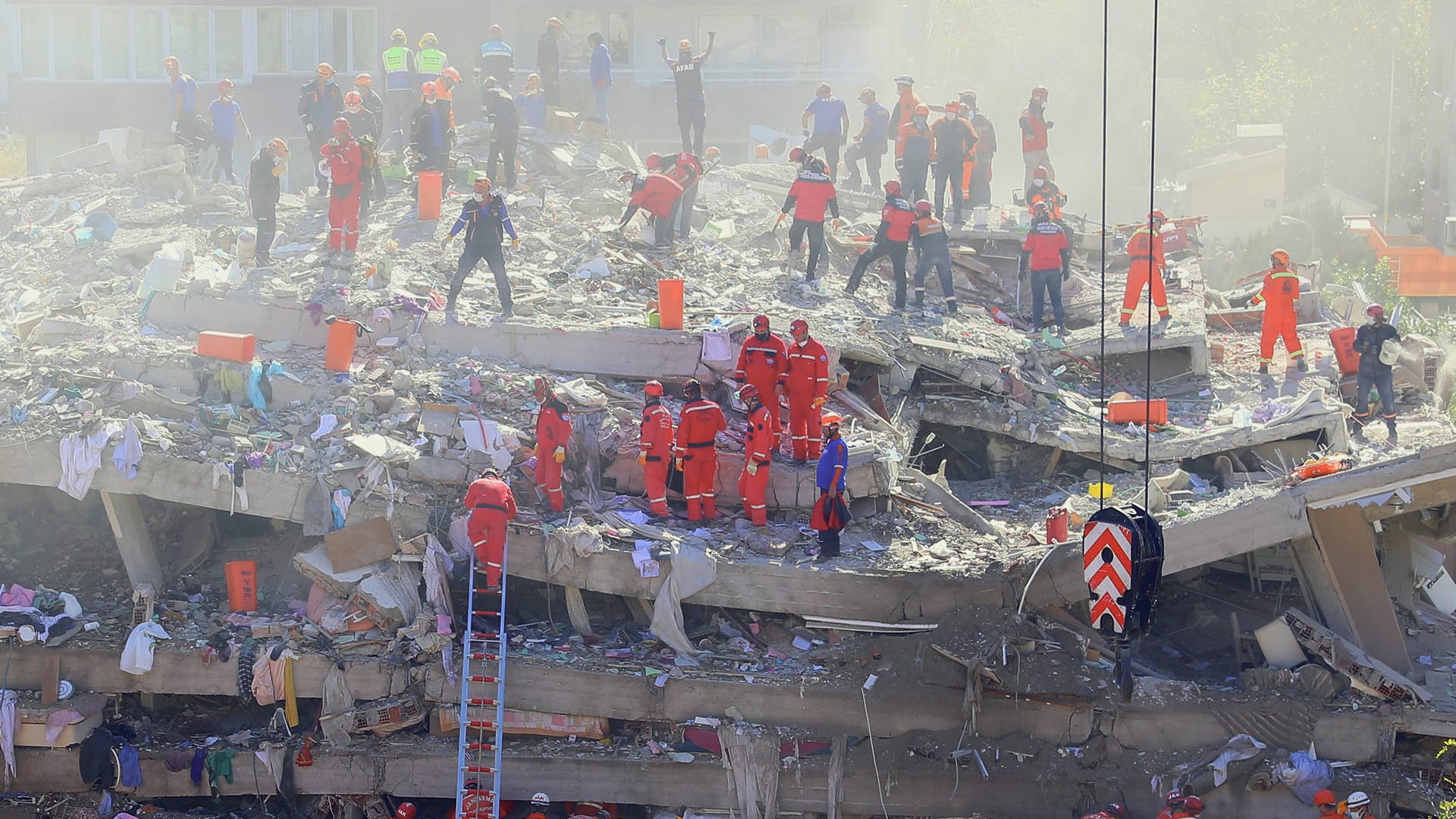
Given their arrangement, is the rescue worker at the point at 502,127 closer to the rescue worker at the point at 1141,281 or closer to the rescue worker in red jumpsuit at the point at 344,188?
the rescue worker in red jumpsuit at the point at 344,188

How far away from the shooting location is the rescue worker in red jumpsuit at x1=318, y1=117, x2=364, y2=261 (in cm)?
1773

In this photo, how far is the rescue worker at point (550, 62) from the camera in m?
24.5

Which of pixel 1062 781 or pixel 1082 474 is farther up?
pixel 1082 474

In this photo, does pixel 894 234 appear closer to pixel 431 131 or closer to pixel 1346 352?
pixel 1346 352

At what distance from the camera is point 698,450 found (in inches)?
566

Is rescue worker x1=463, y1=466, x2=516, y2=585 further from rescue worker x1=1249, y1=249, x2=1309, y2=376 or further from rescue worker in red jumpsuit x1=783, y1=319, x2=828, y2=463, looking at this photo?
rescue worker x1=1249, y1=249, x2=1309, y2=376

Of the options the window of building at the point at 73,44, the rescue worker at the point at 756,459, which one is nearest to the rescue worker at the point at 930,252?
the rescue worker at the point at 756,459

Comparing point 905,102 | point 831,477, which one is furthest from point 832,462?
point 905,102

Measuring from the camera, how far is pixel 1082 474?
58.8 feet

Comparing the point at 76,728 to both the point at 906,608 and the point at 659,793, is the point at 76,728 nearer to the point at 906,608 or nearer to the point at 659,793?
the point at 659,793

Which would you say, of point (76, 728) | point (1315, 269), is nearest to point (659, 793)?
point (76, 728)

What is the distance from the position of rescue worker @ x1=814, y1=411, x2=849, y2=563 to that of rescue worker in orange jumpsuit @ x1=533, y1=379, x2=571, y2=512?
2.32 m

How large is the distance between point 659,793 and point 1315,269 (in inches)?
596

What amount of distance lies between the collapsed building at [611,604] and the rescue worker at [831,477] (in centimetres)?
20
